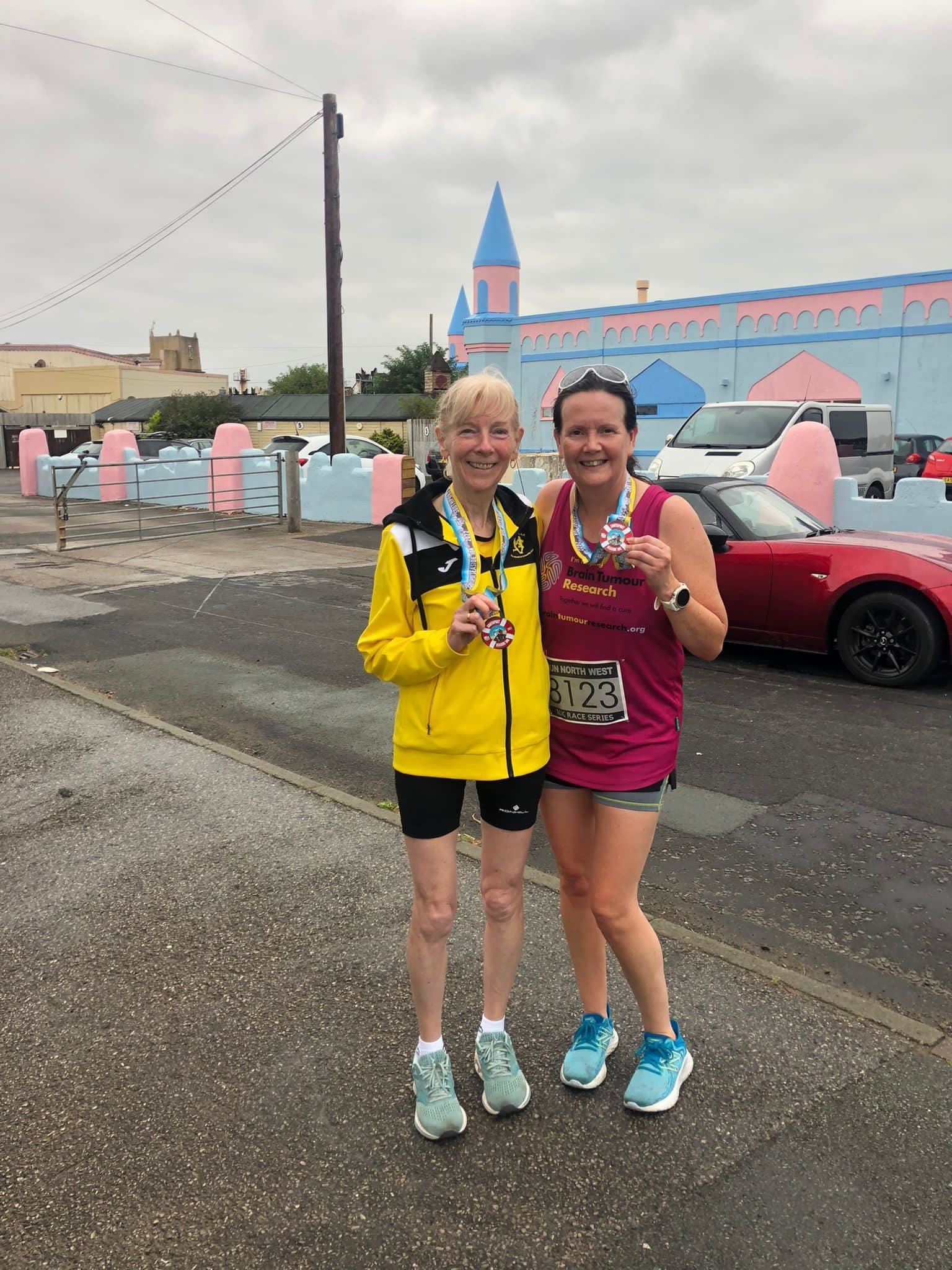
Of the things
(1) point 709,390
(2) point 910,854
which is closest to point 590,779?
(2) point 910,854

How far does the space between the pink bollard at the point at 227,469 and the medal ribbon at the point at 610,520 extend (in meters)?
19.4

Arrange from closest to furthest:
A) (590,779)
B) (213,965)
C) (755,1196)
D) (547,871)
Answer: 1. (755,1196)
2. (590,779)
3. (213,965)
4. (547,871)

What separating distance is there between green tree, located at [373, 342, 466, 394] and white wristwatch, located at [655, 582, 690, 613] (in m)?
53.3

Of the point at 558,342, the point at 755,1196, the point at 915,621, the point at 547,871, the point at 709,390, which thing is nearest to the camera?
the point at 755,1196

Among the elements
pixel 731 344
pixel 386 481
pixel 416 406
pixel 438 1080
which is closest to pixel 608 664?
pixel 438 1080

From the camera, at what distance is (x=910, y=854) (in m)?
4.49

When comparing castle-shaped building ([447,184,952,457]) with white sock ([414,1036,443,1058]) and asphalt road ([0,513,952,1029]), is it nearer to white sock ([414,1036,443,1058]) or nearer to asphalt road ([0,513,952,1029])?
asphalt road ([0,513,952,1029])

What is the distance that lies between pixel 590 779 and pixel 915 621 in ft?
17.6

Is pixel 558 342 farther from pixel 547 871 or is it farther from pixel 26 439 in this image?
pixel 547 871

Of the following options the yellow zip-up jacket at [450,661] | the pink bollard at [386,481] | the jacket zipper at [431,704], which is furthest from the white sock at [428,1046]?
the pink bollard at [386,481]

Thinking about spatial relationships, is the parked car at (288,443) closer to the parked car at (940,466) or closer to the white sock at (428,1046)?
the parked car at (940,466)

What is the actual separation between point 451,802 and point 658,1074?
951mm

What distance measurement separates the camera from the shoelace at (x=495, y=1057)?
2.73 meters

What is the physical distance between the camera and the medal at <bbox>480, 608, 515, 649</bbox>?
2361 millimetres
